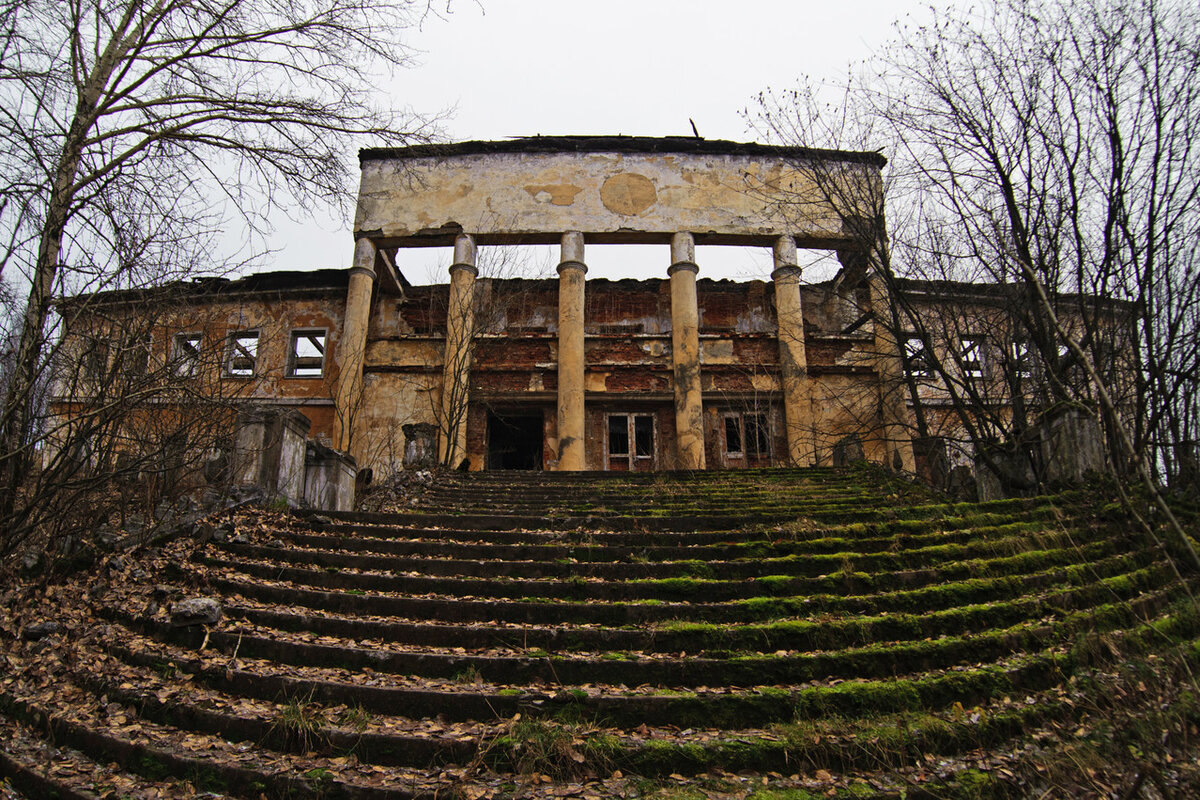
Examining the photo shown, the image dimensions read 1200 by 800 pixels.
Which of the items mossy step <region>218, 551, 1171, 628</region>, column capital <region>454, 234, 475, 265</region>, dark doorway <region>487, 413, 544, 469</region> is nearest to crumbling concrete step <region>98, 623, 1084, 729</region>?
mossy step <region>218, 551, 1171, 628</region>

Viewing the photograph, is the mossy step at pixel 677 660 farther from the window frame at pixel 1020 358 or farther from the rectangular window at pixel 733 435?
the rectangular window at pixel 733 435

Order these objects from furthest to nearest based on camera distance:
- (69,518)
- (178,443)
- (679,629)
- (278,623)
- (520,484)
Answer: (520,484)
(178,443)
(69,518)
(278,623)
(679,629)

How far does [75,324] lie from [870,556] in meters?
7.91

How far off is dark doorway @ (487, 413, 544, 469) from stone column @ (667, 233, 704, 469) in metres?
4.32

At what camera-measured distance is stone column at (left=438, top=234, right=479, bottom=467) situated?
52.0 ft

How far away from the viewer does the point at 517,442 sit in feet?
63.6

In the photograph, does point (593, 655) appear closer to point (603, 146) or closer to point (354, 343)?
point (354, 343)

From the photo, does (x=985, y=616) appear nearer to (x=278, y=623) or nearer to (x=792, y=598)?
(x=792, y=598)

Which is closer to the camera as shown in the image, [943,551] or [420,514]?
[943,551]

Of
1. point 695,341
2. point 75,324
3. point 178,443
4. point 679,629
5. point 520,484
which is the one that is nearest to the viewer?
point 679,629

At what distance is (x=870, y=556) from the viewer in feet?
21.8

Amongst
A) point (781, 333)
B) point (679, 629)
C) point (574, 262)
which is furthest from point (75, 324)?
point (781, 333)

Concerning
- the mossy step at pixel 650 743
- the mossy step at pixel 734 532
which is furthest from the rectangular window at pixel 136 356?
the mossy step at pixel 650 743

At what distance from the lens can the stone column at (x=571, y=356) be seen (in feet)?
52.3
